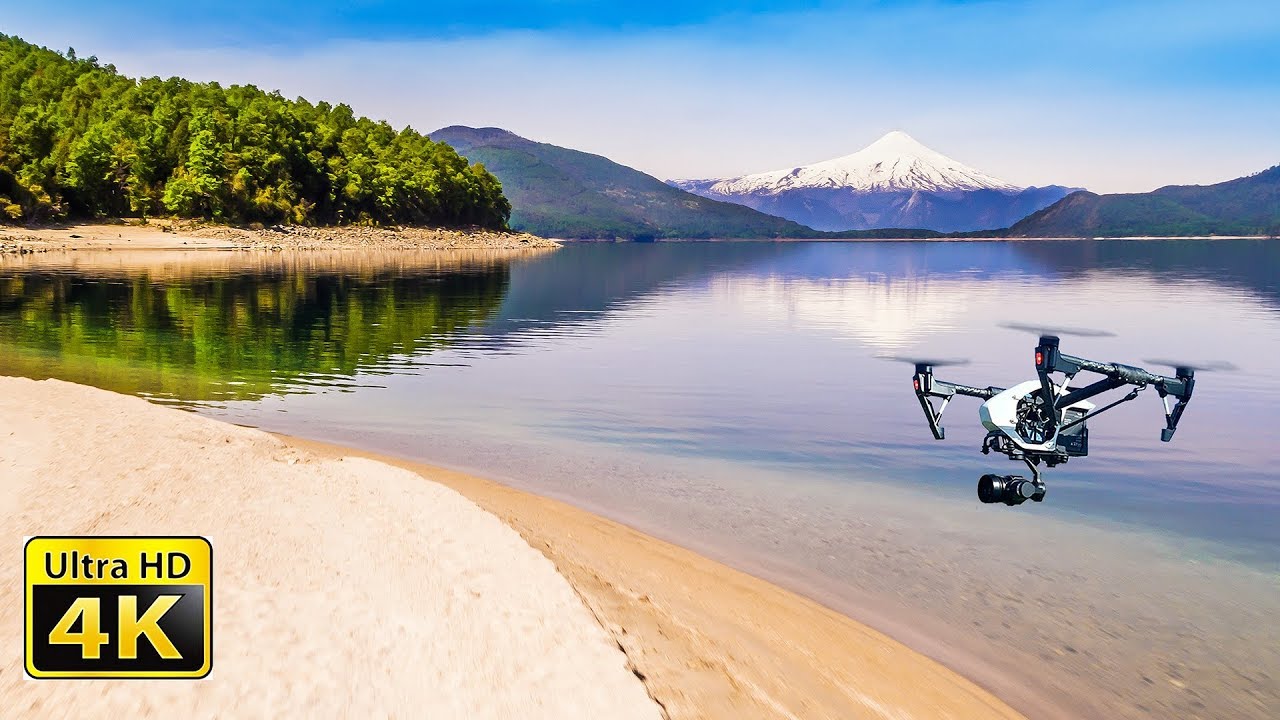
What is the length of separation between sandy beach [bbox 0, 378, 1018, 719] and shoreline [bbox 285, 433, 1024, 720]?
4 cm

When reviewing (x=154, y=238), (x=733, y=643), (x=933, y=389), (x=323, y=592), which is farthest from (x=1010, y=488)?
(x=154, y=238)

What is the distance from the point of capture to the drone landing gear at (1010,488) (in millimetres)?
15281

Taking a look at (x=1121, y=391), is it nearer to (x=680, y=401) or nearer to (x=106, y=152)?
(x=680, y=401)

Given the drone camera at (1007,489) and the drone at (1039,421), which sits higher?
the drone at (1039,421)

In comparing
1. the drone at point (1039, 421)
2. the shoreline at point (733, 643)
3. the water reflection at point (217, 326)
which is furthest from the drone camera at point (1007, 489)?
the water reflection at point (217, 326)

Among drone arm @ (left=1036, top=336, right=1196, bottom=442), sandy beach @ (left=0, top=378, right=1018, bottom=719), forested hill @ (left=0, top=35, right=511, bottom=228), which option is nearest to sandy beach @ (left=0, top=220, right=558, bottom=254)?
forested hill @ (left=0, top=35, right=511, bottom=228)

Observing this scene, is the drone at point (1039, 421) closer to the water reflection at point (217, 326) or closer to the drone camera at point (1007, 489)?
the drone camera at point (1007, 489)

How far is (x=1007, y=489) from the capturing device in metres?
15.5

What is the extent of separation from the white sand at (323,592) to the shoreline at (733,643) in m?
0.62

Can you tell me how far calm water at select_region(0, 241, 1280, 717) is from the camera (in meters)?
12.5

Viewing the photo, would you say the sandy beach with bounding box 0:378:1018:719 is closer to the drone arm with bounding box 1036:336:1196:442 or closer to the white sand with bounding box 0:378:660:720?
the white sand with bounding box 0:378:660:720

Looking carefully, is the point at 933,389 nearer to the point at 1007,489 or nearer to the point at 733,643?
the point at 1007,489

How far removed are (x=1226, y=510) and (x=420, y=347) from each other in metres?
34.7

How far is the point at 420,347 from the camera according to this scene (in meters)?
43.5
